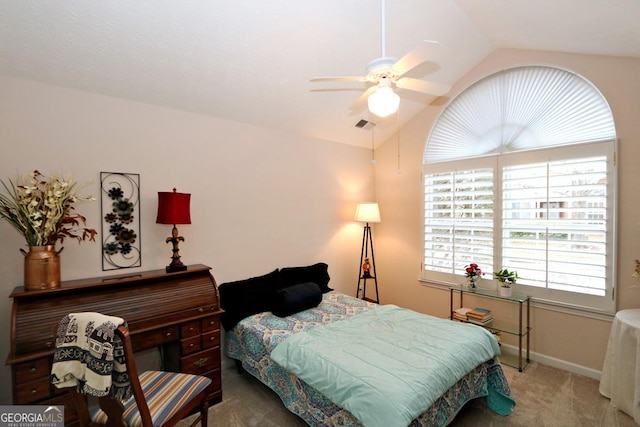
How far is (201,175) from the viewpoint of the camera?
9.46 ft

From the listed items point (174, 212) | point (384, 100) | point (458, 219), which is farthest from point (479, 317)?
point (174, 212)

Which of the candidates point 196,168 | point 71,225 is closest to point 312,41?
point 196,168

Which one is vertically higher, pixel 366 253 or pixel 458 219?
pixel 458 219

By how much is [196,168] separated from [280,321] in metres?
1.64

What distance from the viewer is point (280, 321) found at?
2758mm

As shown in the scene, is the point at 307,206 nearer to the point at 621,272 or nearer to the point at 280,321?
the point at 280,321

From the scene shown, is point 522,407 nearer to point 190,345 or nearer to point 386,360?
point 386,360

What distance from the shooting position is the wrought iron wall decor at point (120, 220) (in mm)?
2406

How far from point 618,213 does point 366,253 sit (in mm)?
2759

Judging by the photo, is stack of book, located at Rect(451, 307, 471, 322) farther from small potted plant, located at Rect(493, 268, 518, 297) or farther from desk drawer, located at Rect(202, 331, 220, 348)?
desk drawer, located at Rect(202, 331, 220, 348)

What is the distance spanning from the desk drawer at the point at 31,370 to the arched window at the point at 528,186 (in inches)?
147

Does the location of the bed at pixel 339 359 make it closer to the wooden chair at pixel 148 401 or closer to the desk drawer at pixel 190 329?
the desk drawer at pixel 190 329

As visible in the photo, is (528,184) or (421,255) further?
(421,255)

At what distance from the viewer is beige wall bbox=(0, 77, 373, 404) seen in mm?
2121
